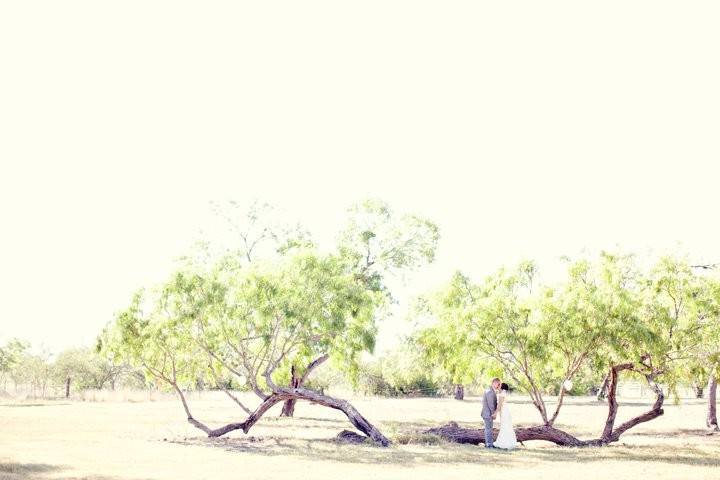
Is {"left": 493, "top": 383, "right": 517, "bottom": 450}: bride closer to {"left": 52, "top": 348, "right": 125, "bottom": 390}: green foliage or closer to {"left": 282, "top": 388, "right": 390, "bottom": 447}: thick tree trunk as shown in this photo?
{"left": 282, "top": 388, "right": 390, "bottom": 447}: thick tree trunk

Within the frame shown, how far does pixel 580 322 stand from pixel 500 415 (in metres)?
3.91

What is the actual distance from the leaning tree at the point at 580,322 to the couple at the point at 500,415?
A: 1.47 m

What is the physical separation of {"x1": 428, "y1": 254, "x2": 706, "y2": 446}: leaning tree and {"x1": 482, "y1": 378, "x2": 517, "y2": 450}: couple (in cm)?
147

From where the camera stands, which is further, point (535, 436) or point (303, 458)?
Result: point (535, 436)

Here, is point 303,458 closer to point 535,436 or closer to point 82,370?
point 535,436

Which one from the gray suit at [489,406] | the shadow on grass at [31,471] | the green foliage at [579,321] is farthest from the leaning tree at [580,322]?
the shadow on grass at [31,471]

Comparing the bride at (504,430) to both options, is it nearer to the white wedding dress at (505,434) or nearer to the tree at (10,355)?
the white wedding dress at (505,434)

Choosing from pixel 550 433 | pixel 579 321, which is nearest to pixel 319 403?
pixel 550 433

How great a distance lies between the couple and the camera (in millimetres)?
22234

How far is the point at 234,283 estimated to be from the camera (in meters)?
22.3

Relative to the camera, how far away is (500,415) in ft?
73.3

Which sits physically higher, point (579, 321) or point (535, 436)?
point (579, 321)

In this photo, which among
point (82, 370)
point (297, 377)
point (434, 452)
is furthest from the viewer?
point (82, 370)

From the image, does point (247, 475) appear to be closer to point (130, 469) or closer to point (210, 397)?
point (130, 469)
